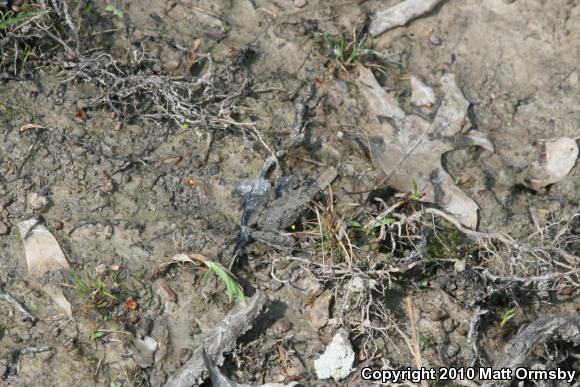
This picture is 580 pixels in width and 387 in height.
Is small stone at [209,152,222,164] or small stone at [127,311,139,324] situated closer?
small stone at [127,311,139,324]

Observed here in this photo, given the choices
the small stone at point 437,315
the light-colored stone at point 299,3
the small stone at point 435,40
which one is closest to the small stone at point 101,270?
the small stone at point 437,315

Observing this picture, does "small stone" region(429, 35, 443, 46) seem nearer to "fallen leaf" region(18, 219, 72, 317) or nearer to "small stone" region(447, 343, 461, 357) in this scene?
"small stone" region(447, 343, 461, 357)

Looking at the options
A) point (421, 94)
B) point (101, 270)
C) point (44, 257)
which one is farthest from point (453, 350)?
point (44, 257)

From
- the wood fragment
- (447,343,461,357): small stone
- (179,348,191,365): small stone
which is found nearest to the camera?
the wood fragment

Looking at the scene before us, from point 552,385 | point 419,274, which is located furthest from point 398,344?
point 552,385

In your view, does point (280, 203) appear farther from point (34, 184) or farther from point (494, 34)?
point (494, 34)

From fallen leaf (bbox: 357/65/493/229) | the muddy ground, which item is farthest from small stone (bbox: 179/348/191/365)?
fallen leaf (bbox: 357/65/493/229)

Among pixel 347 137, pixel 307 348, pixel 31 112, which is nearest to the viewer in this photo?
pixel 307 348
